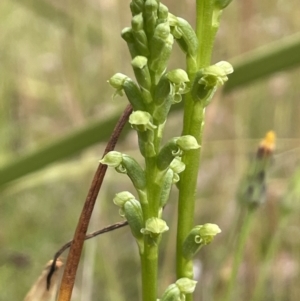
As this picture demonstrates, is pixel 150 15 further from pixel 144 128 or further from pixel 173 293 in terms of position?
pixel 173 293

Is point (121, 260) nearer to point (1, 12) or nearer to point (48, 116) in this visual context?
point (48, 116)

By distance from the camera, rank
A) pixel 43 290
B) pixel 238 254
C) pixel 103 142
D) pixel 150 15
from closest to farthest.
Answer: pixel 150 15
pixel 43 290
pixel 238 254
pixel 103 142

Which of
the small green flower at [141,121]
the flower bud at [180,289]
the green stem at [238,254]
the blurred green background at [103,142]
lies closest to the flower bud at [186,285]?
the flower bud at [180,289]

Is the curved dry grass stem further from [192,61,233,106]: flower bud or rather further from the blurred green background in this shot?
the blurred green background

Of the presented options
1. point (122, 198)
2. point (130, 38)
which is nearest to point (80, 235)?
point (122, 198)

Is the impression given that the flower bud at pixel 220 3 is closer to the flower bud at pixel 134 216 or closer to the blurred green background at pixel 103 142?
the flower bud at pixel 134 216

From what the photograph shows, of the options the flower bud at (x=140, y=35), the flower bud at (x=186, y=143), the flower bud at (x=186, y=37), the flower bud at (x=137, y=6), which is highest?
the flower bud at (x=186, y=37)

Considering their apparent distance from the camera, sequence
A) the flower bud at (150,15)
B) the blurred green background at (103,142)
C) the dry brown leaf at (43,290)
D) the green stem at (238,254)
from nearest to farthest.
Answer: the flower bud at (150,15), the dry brown leaf at (43,290), the green stem at (238,254), the blurred green background at (103,142)

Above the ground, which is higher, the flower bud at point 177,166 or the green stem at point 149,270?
the flower bud at point 177,166

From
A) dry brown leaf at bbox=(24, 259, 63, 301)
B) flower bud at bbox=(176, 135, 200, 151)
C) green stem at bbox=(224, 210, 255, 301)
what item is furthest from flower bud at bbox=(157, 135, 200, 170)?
green stem at bbox=(224, 210, 255, 301)
